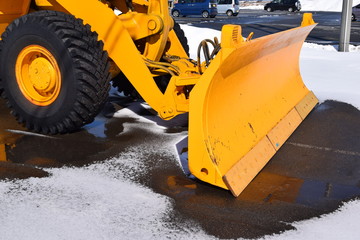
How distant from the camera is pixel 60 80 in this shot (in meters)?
4.91

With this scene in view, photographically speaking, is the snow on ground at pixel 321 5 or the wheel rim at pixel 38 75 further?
the snow on ground at pixel 321 5

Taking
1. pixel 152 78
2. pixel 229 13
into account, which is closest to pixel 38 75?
pixel 152 78

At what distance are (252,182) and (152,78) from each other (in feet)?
4.83

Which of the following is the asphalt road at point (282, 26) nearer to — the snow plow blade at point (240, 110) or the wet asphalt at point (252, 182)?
the wet asphalt at point (252, 182)

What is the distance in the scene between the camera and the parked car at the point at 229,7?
35.8 m

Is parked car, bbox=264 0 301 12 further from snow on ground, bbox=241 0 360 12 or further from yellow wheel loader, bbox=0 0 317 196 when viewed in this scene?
yellow wheel loader, bbox=0 0 317 196

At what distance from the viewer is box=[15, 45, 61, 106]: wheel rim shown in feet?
16.3

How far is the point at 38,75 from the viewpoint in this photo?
504cm

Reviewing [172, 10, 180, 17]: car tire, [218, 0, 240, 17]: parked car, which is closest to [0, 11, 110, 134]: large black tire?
[172, 10, 180, 17]: car tire

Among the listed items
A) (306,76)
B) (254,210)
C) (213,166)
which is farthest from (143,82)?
(306,76)

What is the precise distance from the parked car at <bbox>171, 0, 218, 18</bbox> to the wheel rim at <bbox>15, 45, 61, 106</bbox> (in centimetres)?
2821

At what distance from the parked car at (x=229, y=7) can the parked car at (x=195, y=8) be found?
319 centimetres

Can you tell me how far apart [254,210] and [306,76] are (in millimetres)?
5300

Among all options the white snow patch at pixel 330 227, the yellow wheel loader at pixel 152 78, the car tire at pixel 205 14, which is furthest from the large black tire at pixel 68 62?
the car tire at pixel 205 14
